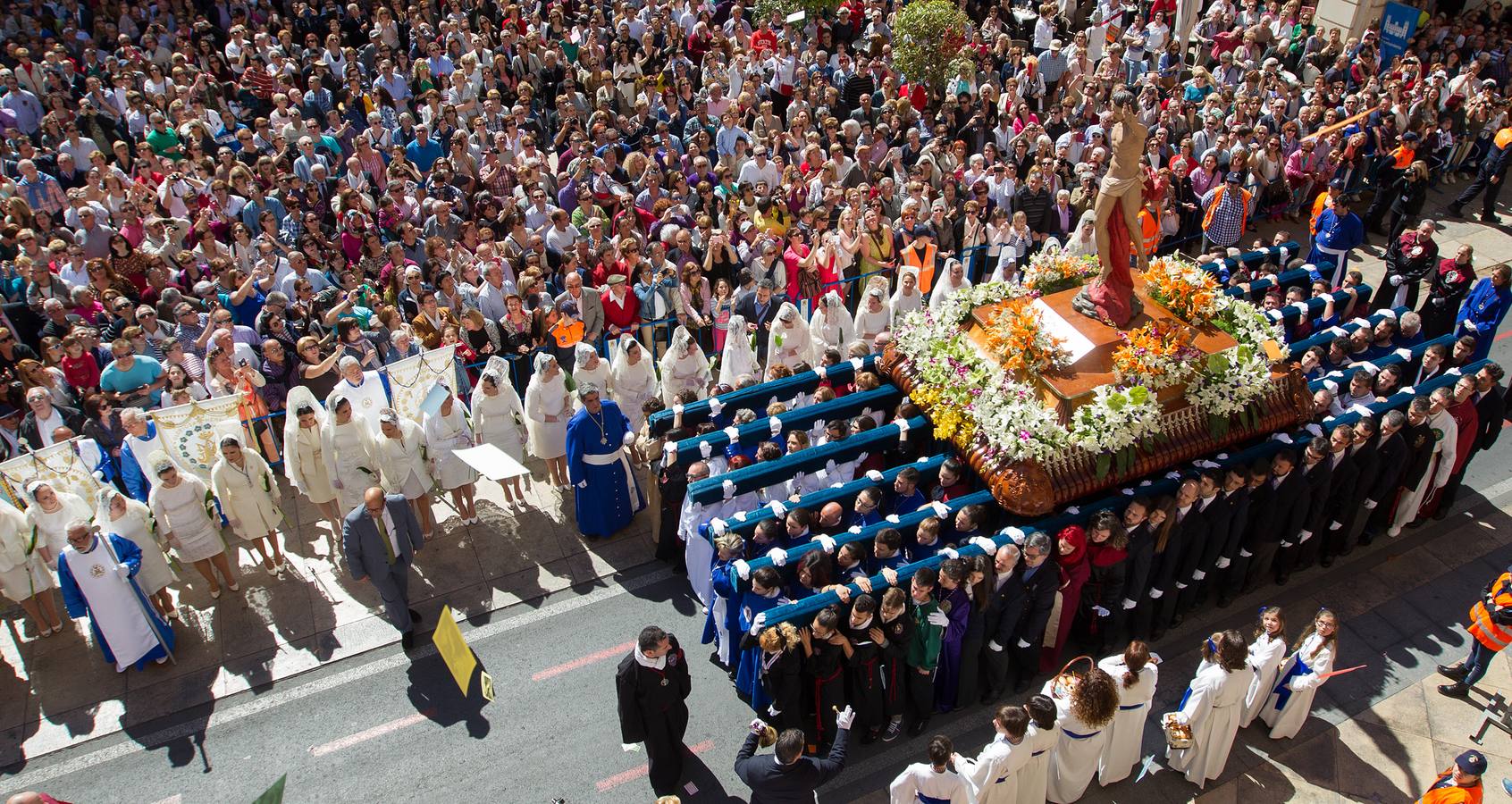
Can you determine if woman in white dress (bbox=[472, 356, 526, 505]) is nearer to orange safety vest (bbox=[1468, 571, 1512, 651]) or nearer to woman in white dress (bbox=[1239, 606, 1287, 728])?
woman in white dress (bbox=[1239, 606, 1287, 728])

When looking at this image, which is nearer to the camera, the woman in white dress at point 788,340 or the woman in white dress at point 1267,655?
the woman in white dress at point 1267,655

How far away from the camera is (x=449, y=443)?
400 inches

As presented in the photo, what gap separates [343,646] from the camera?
30.2 ft

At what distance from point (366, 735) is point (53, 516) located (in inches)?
132

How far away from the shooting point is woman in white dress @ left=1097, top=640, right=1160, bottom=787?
739 cm

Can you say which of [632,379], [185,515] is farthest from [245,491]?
[632,379]

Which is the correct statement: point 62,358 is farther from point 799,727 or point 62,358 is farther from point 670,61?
point 670,61

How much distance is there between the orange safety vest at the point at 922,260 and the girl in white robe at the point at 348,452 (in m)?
6.57

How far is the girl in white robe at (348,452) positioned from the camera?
9.55 m

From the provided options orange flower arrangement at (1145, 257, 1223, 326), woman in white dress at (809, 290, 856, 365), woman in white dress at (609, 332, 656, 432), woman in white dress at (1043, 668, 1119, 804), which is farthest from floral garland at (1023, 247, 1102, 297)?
woman in white dress at (1043, 668, 1119, 804)

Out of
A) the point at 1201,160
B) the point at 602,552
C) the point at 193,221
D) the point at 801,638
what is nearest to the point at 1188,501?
the point at 801,638

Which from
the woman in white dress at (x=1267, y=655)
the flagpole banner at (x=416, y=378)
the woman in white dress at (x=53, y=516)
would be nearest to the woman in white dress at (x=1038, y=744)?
the woman in white dress at (x=1267, y=655)

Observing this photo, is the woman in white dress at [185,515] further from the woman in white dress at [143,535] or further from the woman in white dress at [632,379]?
the woman in white dress at [632,379]

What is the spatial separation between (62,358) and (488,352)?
4077 millimetres
